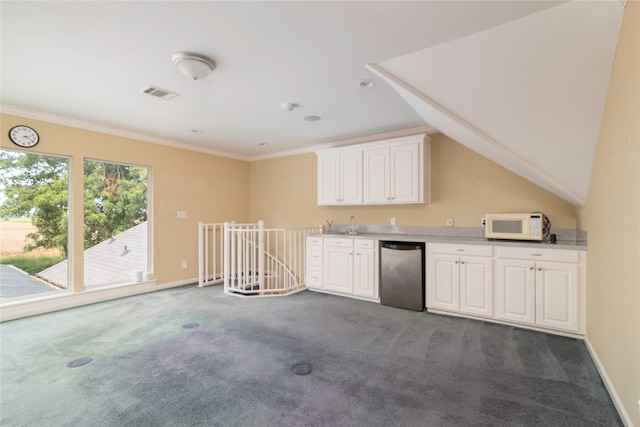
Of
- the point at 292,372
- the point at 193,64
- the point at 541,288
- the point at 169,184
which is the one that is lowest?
→ the point at 292,372

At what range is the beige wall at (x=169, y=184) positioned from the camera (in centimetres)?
398

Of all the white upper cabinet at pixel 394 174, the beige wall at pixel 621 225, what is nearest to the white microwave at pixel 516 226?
the beige wall at pixel 621 225

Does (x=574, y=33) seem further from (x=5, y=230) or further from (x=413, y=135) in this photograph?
(x=5, y=230)

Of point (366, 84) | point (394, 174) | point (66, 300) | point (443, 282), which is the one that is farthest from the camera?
point (394, 174)

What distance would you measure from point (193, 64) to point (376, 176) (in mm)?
2889

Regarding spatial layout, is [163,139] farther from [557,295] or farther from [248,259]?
[557,295]

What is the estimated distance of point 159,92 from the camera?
10.1 ft

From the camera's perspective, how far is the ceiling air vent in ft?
9.88

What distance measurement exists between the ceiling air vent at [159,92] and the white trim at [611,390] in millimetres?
4452

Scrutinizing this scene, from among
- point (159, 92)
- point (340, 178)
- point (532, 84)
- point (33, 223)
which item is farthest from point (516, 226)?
point (33, 223)

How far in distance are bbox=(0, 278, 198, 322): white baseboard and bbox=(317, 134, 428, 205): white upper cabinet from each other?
130 inches

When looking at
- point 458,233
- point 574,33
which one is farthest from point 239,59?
point 458,233

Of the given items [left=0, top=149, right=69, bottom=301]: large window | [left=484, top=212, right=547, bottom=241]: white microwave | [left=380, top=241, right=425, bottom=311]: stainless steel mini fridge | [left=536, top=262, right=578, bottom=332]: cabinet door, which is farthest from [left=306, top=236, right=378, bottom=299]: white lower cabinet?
[left=0, top=149, right=69, bottom=301]: large window

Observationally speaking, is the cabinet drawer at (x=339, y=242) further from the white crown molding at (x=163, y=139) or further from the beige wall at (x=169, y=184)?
the beige wall at (x=169, y=184)
